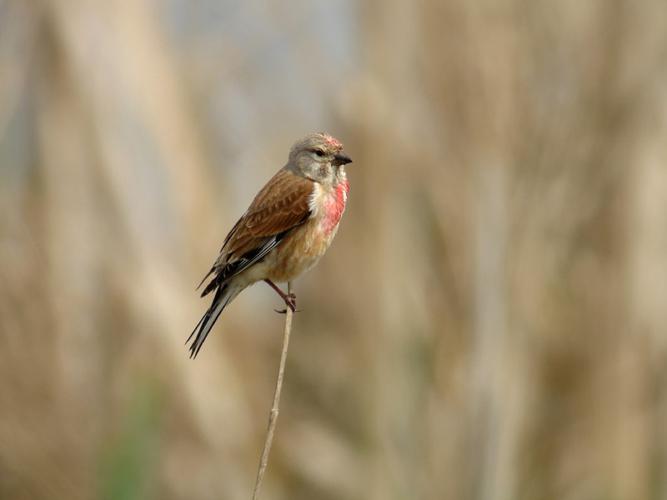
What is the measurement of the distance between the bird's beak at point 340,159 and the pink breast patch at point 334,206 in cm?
6

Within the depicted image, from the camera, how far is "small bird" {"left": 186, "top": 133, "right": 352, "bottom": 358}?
6.61 ft

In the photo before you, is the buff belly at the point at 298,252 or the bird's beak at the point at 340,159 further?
the buff belly at the point at 298,252

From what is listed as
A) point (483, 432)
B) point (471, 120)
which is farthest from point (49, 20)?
point (483, 432)

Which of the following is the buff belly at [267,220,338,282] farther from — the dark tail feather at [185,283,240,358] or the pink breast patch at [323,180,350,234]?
the dark tail feather at [185,283,240,358]

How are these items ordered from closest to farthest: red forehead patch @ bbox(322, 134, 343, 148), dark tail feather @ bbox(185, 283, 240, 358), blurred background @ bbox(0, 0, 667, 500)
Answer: dark tail feather @ bbox(185, 283, 240, 358), red forehead patch @ bbox(322, 134, 343, 148), blurred background @ bbox(0, 0, 667, 500)

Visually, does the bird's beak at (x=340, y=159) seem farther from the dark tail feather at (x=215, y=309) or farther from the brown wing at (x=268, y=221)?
A: the dark tail feather at (x=215, y=309)

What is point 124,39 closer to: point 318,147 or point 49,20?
point 49,20

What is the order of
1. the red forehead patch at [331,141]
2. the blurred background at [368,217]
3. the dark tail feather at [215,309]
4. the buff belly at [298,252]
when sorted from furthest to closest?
the blurred background at [368,217] → the buff belly at [298,252] → the red forehead patch at [331,141] → the dark tail feather at [215,309]

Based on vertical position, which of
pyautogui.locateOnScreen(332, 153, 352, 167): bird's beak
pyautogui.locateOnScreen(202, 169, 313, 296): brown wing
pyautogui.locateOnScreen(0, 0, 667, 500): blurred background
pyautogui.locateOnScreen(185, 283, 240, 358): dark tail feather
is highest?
pyautogui.locateOnScreen(0, 0, 667, 500): blurred background

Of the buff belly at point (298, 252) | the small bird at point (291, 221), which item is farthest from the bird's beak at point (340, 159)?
the buff belly at point (298, 252)

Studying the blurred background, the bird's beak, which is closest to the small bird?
the bird's beak

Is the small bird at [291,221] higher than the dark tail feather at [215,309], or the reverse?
the small bird at [291,221]

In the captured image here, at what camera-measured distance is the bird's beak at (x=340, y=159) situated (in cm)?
199

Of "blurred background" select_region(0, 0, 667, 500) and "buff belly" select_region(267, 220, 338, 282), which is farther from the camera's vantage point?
"blurred background" select_region(0, 0, 667, 500)
